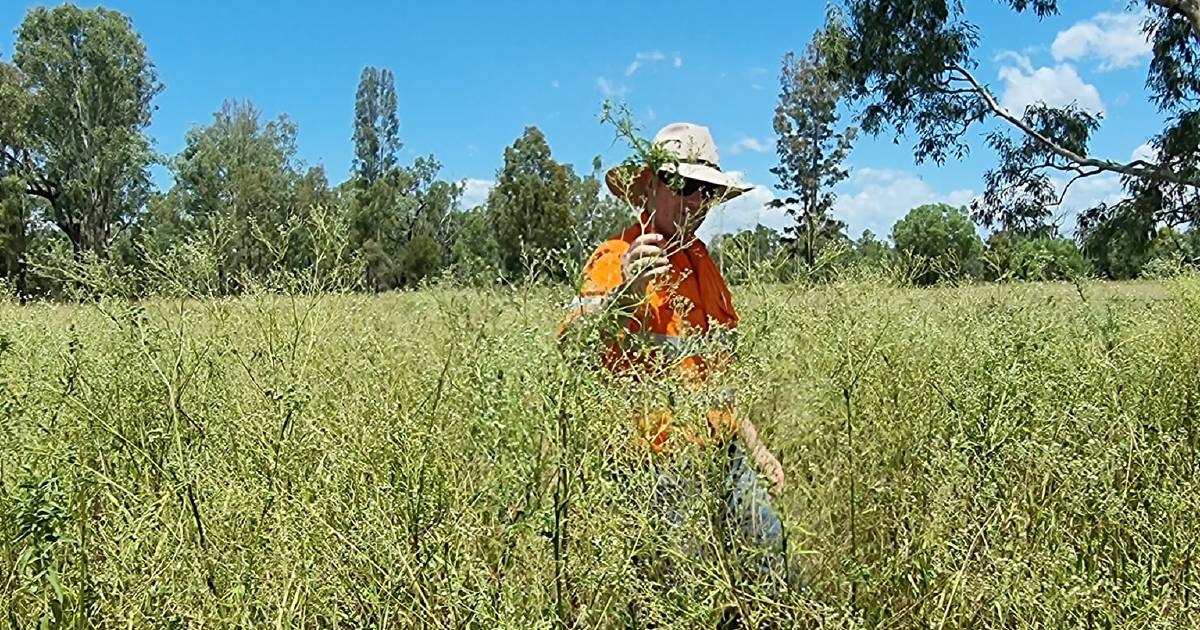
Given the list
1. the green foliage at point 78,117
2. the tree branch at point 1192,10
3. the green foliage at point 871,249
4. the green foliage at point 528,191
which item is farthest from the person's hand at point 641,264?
the green foliage at point 78,117

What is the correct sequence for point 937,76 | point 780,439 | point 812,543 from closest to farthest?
point 812,543, point 780,439, point 937,76

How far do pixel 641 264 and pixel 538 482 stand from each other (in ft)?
1.46

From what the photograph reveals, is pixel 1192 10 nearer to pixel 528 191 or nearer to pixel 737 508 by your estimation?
pixel 737 508

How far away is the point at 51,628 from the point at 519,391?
87cm

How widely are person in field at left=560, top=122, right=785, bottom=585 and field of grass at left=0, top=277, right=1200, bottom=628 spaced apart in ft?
0.19

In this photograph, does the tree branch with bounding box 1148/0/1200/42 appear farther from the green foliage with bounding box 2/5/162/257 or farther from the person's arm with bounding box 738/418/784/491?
the green foliage with bounding box 2/5/162/257

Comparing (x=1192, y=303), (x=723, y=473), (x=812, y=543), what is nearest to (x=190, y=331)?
(x=723, y=473)

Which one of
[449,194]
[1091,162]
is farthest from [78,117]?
[1091,162]

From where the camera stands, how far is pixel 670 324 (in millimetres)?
2164

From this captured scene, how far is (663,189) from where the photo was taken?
2.07 metres

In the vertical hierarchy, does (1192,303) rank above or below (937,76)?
below

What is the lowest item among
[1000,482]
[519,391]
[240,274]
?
[1000,482]

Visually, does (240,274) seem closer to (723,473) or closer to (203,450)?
(203,450)

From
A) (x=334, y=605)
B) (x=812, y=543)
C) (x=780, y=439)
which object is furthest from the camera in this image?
(x=780, y=439)
